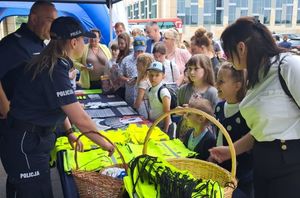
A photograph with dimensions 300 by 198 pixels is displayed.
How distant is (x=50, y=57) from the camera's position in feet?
5.33

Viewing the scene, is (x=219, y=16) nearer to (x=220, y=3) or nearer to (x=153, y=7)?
(x=220, y=3)

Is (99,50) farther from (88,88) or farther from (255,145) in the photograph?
(255,145)

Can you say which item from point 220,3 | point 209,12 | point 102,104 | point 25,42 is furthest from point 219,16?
point 25,42

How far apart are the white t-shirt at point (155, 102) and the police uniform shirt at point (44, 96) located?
1133mm

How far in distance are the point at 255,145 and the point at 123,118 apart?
1.45 m

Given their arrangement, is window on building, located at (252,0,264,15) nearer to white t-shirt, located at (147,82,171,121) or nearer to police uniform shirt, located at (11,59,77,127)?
white t-shirt, located at (147,82,171,121)

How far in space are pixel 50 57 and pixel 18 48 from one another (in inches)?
31.4

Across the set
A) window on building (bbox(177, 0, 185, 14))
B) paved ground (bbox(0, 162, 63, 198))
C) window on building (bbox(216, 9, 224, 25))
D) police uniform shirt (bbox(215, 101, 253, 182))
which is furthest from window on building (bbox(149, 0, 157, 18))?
police uniform shirt (bbox(215, 101, 253, 182))

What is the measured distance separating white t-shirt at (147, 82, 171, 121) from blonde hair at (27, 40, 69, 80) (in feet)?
4.02

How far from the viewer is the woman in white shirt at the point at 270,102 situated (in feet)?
4.41

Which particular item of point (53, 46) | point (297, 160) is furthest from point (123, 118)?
point (297, 160)

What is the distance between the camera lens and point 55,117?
1.71 meters

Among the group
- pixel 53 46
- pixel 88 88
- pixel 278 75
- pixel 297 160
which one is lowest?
pixel 88 88

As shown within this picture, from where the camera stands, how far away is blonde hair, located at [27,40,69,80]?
5.24 ft
